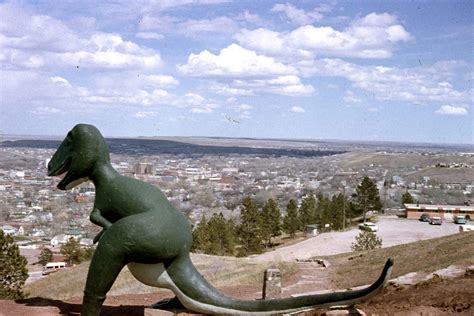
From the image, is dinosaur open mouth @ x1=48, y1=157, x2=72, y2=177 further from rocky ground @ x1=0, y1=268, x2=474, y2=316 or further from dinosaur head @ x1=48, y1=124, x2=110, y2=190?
rocky ground @ x1=0, y1=268, x2=474, y2=316

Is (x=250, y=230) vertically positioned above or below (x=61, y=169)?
below

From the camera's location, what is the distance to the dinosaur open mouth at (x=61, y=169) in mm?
10594

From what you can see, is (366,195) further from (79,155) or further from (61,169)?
(79,155)

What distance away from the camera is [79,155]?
410 inches

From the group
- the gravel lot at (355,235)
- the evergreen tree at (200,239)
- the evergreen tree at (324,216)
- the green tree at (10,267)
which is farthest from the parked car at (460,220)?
the green tree at (10,267)

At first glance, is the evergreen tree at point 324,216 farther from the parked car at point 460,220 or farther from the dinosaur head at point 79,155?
the dinosaur head at point 79,155

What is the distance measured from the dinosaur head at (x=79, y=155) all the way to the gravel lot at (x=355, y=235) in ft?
79.0

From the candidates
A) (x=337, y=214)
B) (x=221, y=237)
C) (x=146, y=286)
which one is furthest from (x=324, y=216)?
(x=146, y=286)

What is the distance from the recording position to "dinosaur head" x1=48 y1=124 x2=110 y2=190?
1041 centimetres

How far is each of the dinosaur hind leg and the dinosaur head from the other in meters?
1.44

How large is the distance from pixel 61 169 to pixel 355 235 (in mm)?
35873

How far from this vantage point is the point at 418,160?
7062 inches

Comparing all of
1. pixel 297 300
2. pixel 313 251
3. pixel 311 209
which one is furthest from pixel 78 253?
pixel 297 300

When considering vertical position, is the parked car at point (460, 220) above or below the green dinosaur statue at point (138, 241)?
below
